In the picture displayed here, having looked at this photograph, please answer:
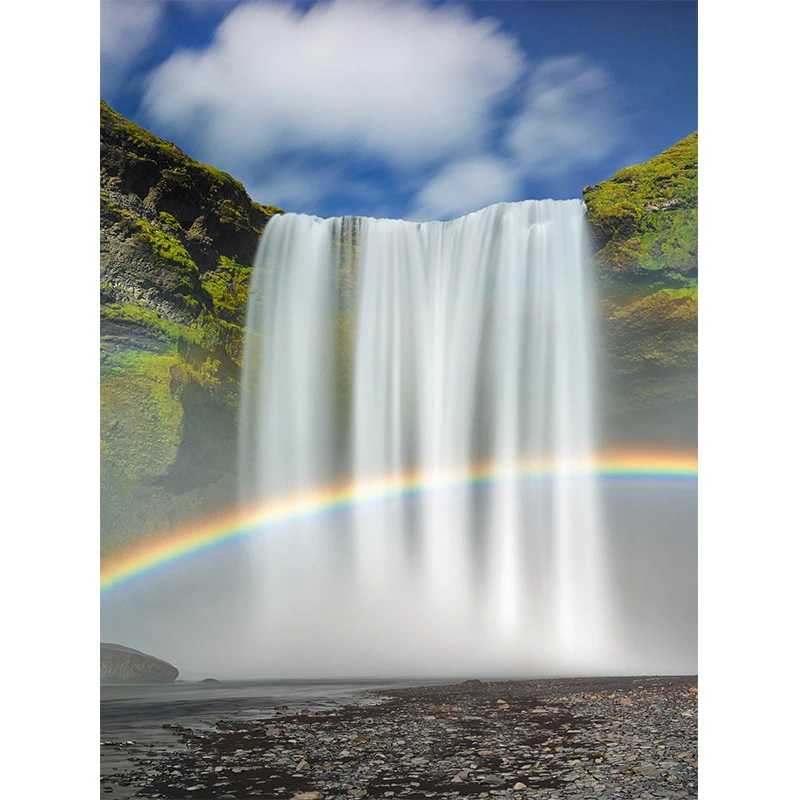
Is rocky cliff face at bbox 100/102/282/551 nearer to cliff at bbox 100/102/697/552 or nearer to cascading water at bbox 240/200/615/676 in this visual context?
cliff at bbox 100/102/697/552

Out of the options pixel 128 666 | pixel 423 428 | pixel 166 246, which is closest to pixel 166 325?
pixel 166 246

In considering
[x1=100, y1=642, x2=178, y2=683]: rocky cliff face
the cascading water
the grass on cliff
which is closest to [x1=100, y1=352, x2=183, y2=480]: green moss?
the cascading water

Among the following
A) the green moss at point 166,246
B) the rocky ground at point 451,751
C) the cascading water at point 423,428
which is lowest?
the rocky ground at point 451,751

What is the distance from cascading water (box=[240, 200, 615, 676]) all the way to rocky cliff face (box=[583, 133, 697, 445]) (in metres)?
0.24

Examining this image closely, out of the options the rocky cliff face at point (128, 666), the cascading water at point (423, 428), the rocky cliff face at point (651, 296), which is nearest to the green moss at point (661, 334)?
the rocky cliff face at point (651, 296)

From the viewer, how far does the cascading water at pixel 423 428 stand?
671cm

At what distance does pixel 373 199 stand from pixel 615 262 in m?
2.16

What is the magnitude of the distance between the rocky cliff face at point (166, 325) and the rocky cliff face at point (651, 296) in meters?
3.04

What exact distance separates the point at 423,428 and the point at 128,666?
3.08 meters

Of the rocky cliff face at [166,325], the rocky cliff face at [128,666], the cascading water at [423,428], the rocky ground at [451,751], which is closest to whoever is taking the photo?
the rocky ground at [451,751]

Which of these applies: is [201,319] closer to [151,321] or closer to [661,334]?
[151,321]

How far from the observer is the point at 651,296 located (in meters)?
6.48

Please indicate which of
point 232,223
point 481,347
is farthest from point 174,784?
point 232,223

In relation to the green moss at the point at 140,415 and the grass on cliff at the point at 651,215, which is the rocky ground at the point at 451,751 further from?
the grass on cliff at the point at 651,215
